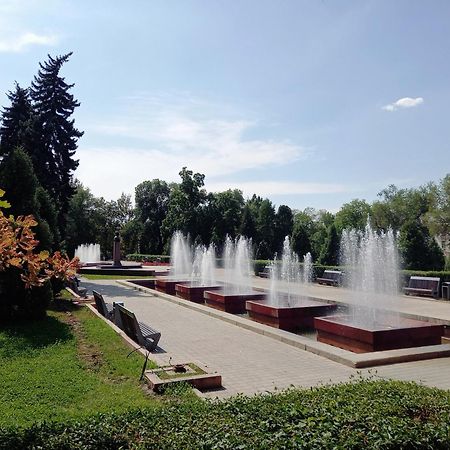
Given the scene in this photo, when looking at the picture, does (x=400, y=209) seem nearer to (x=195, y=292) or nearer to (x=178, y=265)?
(x=178, y=265)

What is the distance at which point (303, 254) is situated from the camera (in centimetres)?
3194

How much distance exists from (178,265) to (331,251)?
11.4m

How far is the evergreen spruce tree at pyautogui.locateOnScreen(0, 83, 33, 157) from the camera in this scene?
24312mm

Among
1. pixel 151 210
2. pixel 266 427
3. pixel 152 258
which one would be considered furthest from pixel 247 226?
pixel 266 427

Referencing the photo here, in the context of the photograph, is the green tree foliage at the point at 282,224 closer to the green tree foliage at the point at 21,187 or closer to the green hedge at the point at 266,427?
the green tree foliage at the point at 21,187

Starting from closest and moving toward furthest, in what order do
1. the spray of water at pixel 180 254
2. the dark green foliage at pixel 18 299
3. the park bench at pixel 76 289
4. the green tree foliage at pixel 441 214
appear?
the dark green foliage at pixel 18 299
the park bench at pixel 76 289
the spray of water at pixel 180 254
the green tree foliage at pixel 441 214

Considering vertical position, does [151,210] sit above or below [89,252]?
above

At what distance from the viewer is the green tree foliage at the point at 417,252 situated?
23.4m

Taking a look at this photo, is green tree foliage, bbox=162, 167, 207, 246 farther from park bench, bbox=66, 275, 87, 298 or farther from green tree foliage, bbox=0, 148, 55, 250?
green tree foliage, bbox=0, 148, 55, 250

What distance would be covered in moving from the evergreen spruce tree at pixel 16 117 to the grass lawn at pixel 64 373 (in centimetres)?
1657

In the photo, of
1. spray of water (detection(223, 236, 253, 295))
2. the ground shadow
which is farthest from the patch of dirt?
spray of water (detection(223, 236, 253, 295))

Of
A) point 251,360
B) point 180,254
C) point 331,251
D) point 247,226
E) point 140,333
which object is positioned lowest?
point 251,360

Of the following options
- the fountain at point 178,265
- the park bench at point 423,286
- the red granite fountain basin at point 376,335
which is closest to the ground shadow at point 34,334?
the red granite fountain basin at point 376,335

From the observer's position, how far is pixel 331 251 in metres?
29.9
